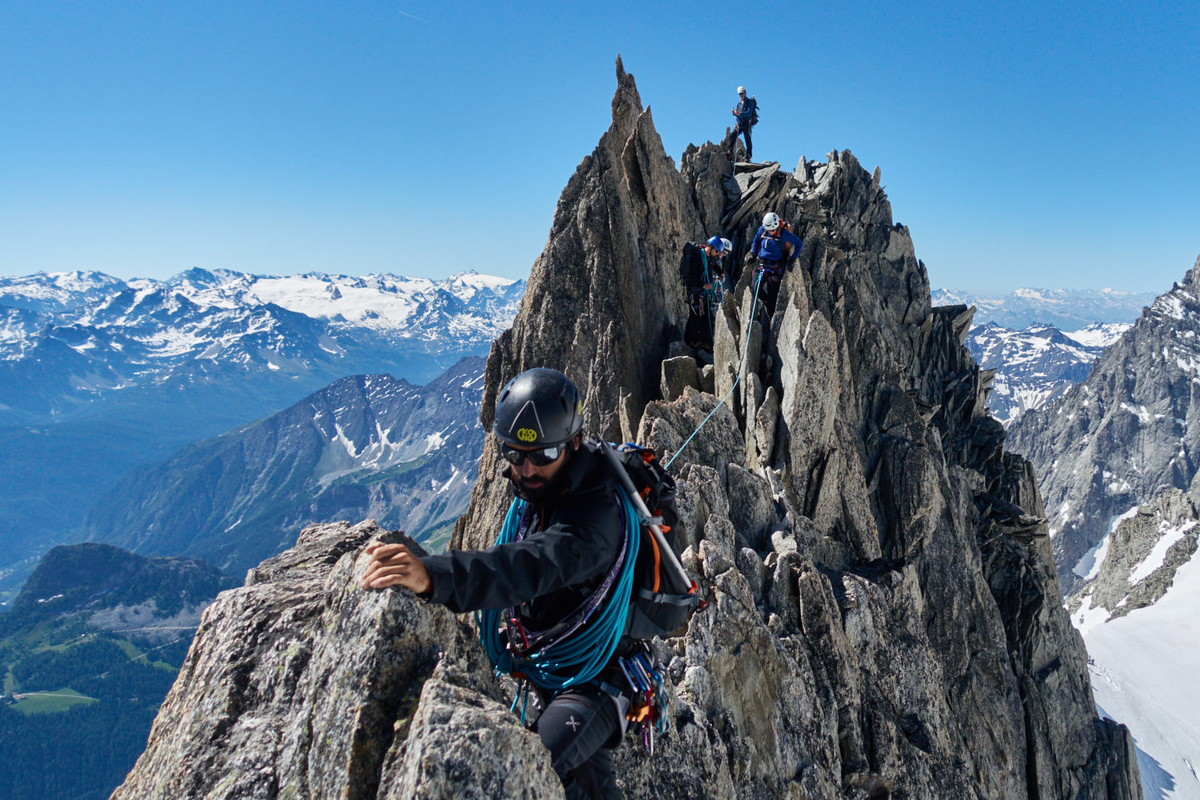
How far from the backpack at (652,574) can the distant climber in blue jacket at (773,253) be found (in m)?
19.4

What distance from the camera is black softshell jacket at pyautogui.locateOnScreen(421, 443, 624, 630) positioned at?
4.88 m

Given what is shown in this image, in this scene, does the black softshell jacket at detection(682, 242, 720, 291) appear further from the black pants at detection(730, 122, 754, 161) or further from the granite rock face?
the granite rock face

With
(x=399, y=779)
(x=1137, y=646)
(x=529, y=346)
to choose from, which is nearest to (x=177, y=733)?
(x=399, y=779)

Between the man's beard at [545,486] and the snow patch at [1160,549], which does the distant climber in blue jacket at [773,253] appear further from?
the snow patch at [1160,549]

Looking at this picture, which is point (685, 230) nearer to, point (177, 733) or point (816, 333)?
point (816, 333)

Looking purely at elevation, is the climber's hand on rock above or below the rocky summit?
above

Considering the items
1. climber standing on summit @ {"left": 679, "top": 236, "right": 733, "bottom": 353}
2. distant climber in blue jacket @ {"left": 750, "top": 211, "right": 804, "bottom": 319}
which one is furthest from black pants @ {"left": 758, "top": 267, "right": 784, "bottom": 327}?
climber standing on summit @ {"left": 679, "top": 236, "right": 733, "bottom": 353}

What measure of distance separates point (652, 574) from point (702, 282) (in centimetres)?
2205

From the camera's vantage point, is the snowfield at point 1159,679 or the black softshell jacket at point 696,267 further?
the snowfield at point 1159,679

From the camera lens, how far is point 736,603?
39.4 ft

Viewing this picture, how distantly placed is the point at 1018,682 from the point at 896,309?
28.6 metres

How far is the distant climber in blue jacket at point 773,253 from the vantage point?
25062 mm

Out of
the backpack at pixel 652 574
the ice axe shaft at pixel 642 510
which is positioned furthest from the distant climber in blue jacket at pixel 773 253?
the ice axe shaft at pixel 642 510

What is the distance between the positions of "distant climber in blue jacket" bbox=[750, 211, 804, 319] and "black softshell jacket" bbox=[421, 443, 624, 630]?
66.5 feet
